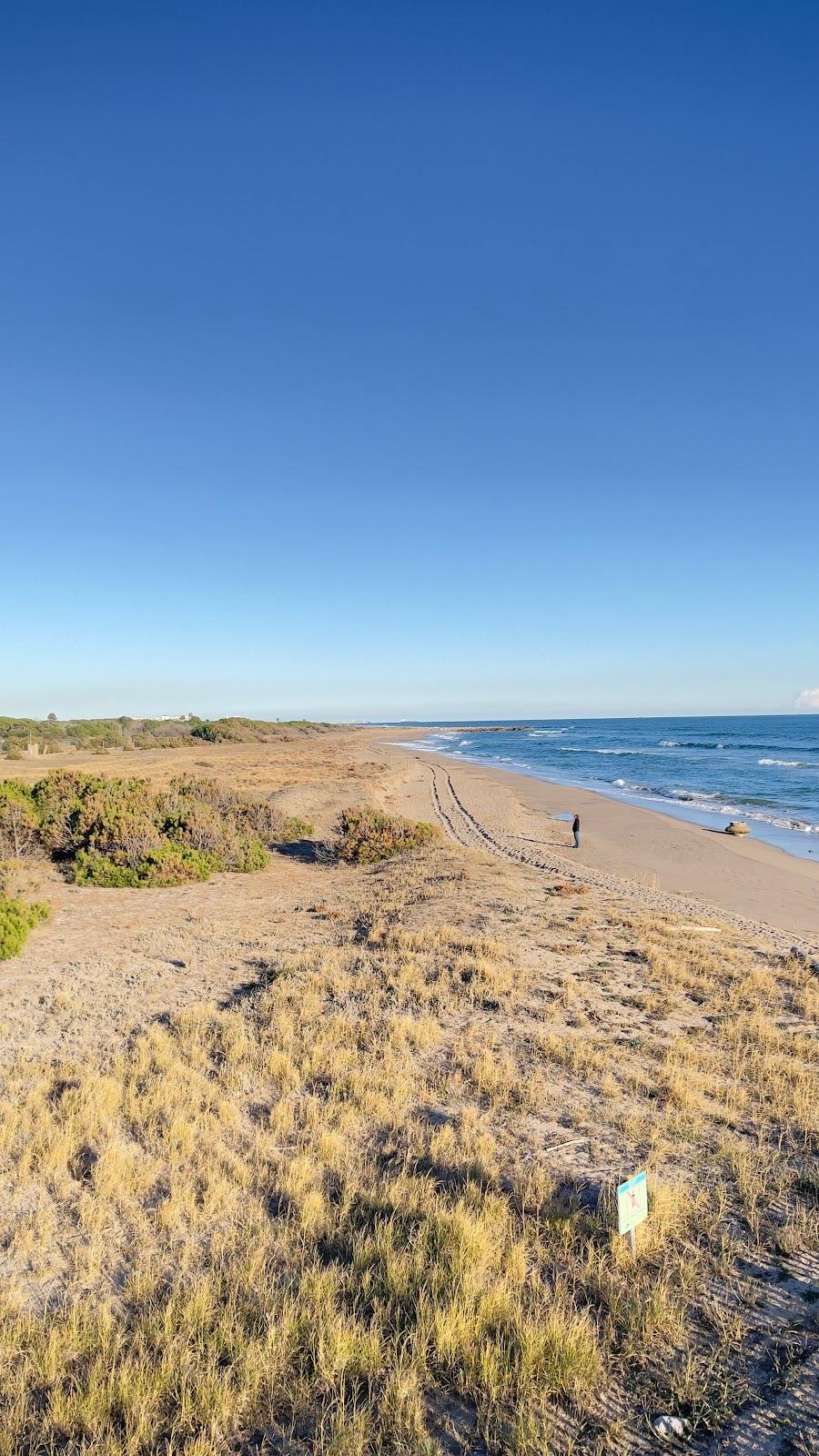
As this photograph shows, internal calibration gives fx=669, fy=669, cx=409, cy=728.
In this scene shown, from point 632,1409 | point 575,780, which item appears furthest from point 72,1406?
point 575,780

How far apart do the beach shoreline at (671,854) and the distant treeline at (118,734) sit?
31773 mm

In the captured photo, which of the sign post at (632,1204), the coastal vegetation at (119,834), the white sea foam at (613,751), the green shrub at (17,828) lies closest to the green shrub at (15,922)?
the coastal vegetation at (119,834)

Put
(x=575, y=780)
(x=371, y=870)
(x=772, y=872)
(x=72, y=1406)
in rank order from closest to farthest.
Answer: (x=72, y=1406)
(x=371, y=870)
(x=772, y=872)
(x=575, y=780)

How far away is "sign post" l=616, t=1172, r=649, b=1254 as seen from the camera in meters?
3.90

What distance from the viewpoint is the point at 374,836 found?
1828cm

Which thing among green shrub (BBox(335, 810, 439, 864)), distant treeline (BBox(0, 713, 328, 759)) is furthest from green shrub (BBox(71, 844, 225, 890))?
distant treeline (BBox(0, 713, 328, 759))

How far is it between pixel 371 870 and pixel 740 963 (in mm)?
8764

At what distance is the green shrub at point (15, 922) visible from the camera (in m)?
10.0

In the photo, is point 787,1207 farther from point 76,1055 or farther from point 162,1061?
point 76,1055

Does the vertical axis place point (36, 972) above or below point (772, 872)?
above

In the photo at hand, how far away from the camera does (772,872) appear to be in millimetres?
19875

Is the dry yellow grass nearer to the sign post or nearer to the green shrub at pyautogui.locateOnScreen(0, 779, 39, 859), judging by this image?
the sign post

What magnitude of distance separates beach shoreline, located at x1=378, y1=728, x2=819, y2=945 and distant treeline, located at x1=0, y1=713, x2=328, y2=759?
104 ft

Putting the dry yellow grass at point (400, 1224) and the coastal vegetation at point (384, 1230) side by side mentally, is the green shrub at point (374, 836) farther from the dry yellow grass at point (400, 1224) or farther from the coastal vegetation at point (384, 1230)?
the coastal vegetation at point (384, 1230)
